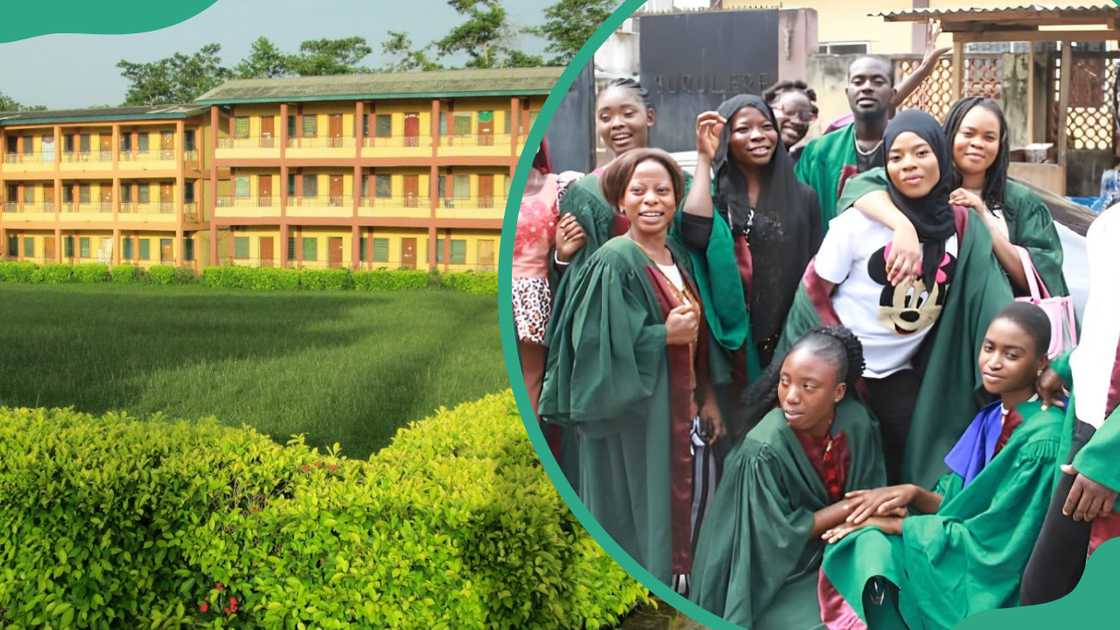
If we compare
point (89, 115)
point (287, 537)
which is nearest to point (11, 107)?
point (89, 115)

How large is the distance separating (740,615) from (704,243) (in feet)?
2.37

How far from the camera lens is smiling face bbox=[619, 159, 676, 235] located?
232 centimetres

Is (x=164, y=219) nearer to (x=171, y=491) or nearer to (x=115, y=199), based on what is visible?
(x=115, y=199)

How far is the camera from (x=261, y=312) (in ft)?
48.7

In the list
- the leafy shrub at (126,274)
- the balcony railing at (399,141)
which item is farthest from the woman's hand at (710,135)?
the balcony railing at (399,141)

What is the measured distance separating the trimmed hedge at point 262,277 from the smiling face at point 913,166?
16206 mm

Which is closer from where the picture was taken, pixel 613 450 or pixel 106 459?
pixel 613 450

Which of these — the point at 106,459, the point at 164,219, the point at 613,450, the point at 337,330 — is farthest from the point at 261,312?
the point at 613,450

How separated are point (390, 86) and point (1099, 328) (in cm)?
1938

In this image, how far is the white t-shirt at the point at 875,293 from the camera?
2.22 meters

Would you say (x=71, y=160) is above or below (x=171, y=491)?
above

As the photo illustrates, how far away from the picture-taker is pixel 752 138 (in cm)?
228

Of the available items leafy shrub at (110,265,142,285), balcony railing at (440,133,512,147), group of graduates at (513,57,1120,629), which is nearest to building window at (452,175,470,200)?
balcony railing at (440,133,512,147)

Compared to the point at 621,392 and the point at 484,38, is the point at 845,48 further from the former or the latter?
the point at 484,38
